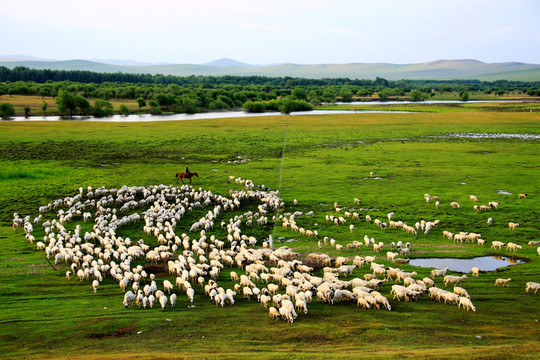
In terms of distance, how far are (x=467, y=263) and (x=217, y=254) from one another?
10.8 m

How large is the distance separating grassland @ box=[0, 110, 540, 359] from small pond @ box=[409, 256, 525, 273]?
0.48m

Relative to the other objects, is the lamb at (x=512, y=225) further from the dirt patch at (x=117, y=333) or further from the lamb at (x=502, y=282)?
the dirt patch at (x=117, y=333)

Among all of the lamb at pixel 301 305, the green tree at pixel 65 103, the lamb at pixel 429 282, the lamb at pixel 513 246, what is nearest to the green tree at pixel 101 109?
the green tree at pixel 65 103

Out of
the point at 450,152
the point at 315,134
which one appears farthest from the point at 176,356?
the point at 315,134

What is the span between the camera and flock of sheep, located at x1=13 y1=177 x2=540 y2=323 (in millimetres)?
14953

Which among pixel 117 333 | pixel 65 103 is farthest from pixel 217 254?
pixel 65 103

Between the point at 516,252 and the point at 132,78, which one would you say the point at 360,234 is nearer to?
the point at 516,252

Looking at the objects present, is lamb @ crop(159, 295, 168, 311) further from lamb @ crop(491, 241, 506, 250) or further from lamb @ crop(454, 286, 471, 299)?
lamb @ crop(491, 241, 506, 250)

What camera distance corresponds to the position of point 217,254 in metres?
18.9

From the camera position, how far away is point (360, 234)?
865 inches

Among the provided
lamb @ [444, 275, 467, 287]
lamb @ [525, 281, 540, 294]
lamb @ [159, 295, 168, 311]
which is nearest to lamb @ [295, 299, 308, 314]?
lamb @ [159, 295, 168, 311]

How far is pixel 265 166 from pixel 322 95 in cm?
9791

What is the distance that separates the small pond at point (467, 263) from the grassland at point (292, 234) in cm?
48

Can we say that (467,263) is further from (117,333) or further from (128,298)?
(117,333)
